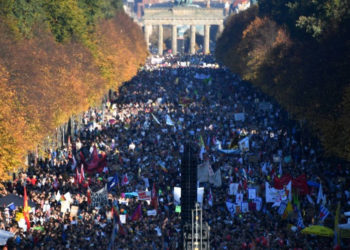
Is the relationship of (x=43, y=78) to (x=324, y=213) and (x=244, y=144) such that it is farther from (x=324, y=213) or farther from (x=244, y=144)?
(x=324, y=213)

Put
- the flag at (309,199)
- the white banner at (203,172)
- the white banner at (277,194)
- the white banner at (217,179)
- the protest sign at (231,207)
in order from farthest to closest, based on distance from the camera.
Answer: the white banner at (203,172) → the white banner at (217,179) → the flag at (309,199) → the protest sign at (231,207) → the white banner at (277,194)

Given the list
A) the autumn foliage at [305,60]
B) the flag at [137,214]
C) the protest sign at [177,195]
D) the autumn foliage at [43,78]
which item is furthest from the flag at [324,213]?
the autumn foliage at [43,78]

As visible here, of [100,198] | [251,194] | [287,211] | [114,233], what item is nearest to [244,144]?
[251,194]

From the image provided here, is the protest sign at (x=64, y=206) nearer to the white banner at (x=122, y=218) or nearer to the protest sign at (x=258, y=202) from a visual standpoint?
the white banner at (x=122, y=218)

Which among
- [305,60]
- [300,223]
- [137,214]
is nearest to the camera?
[300,223]

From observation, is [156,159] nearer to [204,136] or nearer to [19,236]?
[204,136]

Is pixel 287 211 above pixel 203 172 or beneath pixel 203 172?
above
